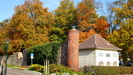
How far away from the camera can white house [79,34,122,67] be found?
93.7 ft

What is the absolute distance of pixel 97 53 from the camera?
2845cm

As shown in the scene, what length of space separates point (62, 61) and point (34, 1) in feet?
74.4

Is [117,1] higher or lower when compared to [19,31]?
higher

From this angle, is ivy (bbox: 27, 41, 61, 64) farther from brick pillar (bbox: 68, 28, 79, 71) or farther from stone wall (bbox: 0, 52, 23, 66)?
stone wall (bbox: 0, 52, 23, 66)

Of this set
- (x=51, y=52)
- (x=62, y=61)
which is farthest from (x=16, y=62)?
(x=62, y=61)

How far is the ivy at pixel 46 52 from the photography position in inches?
1024

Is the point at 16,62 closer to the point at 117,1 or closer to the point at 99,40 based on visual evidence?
the point at 99,40

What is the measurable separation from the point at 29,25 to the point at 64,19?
8.44 m

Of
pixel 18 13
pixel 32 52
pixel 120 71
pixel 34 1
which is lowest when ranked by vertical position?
pixel 120 71

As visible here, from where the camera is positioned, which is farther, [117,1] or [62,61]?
[117,1]

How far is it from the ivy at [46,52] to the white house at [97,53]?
17.9 feet

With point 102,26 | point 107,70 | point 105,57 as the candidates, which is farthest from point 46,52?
point 102,26

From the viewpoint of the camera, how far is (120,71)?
72.2ft

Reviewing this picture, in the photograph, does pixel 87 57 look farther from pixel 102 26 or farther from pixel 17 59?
pixel 17 59
